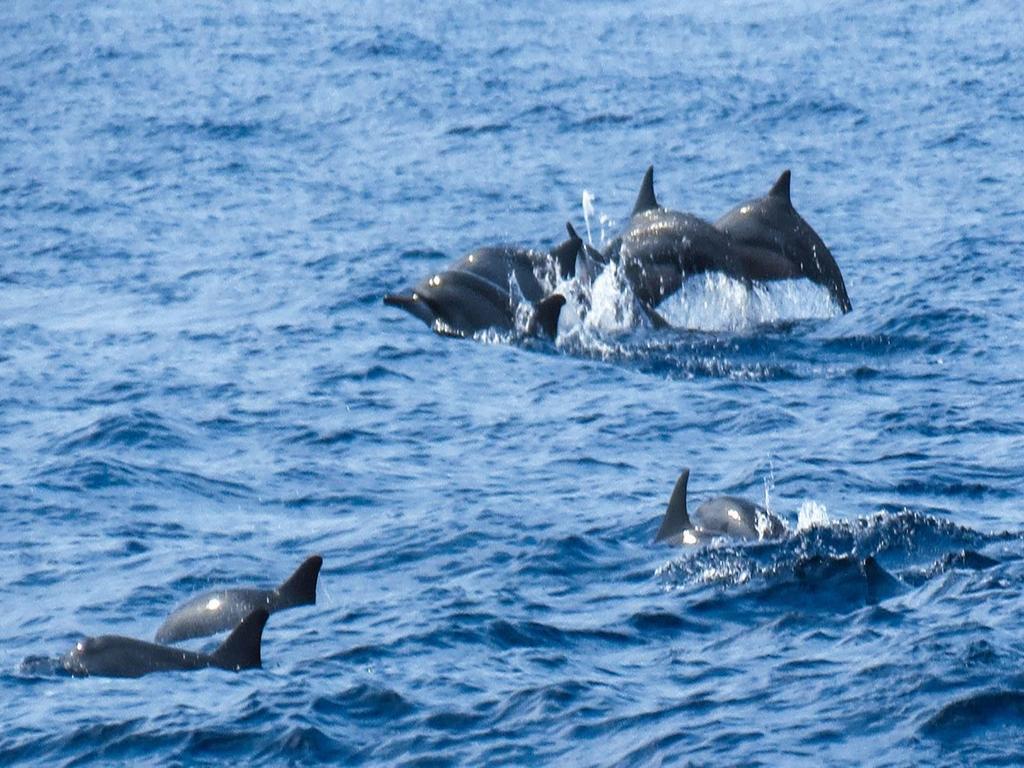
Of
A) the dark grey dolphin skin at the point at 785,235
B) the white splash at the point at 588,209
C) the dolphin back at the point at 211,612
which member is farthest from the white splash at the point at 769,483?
the white splash at the point at 588,209

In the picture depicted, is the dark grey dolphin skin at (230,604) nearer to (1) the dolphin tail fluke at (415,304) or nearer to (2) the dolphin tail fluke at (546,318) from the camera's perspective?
(2) the dolphin tail fluke at (546,318)

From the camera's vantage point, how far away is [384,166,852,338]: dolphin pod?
26406 mm

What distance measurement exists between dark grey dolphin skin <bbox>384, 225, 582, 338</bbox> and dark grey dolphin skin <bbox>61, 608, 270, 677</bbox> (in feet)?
37.4

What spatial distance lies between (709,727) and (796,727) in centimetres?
57

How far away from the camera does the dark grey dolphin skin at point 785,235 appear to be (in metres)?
26.5

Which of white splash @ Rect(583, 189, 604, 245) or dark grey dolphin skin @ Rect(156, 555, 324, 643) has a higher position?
white splash @ Rect(583, 189, 604, 245)

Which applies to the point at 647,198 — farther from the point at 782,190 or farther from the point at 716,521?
the point at 716,521

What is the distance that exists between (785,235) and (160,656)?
45.1ft

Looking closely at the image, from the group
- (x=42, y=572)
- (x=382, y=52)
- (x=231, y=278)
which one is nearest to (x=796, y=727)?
(x=42, y=572)

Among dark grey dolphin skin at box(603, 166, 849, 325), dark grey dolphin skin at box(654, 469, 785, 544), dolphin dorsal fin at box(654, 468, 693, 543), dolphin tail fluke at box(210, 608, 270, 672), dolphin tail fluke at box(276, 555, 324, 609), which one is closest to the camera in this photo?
dolphin tail fluke at box(210, 608, 270, 672)

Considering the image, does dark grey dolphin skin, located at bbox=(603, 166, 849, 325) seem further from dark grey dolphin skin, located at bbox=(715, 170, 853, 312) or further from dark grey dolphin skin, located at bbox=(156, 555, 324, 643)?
dark grey dolphin skin, located at bbox=(156, 555, 324, 643)

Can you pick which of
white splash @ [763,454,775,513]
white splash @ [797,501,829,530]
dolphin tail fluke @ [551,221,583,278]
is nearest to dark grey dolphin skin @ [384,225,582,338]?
dolphin tail fluke @ [551,221,583,278]

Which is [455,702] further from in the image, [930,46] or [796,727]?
[930,46]

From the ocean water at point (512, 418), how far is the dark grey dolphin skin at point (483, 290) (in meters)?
0.47
